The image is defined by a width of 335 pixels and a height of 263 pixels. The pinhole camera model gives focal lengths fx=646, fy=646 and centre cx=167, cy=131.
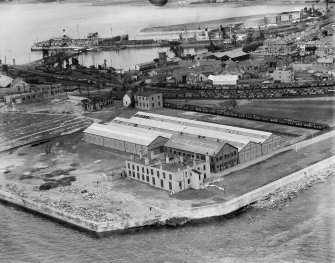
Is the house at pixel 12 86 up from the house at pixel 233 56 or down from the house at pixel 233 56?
down

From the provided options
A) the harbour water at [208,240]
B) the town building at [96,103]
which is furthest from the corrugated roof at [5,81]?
the harbour water at [208,240]

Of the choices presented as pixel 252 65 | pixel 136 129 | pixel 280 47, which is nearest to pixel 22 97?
pixel 136 129

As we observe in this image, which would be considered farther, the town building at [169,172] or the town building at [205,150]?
the town building at [205,150]

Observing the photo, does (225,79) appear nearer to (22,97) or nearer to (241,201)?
(22,97)

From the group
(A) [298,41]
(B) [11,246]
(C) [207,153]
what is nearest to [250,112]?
(C) [207,153]

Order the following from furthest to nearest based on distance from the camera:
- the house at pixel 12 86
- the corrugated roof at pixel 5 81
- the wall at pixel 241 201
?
the corrugated roof at pixel 5 81, the house at pixel 12 86, the wall at pixel 241 201

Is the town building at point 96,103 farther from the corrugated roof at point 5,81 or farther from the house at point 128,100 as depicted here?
the corrugated roof at point 5,81

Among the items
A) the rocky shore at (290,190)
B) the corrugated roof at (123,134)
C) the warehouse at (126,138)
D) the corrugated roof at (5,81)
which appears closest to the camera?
the rocky shore at (290,190)
